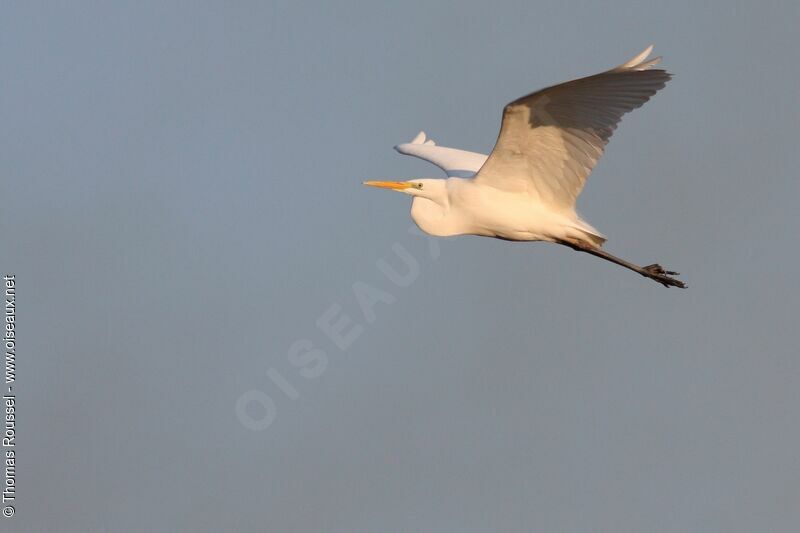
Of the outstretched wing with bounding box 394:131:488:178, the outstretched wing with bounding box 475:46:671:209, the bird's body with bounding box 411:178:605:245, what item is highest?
the outstretched wing with bounding box 394:131:488:178

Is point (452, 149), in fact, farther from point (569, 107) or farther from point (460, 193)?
point (569, 107)

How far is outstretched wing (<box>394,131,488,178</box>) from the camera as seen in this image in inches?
784

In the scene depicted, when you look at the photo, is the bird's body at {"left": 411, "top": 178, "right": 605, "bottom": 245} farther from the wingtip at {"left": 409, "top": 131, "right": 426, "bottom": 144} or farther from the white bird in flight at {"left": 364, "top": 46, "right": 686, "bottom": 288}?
the wingtip at {"left": 409, "top": 131, "right": 426, "bottom": 144}

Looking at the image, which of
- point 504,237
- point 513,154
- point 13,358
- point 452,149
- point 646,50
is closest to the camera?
point 646,50

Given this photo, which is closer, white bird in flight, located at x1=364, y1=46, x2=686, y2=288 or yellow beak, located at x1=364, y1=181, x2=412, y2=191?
white bird in flight, located at x1=364, y1=46, x2=686, y2=288

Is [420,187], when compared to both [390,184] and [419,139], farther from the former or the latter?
[419,139]

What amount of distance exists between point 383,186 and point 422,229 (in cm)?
71

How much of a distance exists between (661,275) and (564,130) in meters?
3.29

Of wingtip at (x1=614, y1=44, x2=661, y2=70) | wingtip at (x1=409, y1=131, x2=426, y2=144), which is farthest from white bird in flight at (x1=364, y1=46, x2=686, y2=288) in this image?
wingtip at (x1=409, y1=131, x2=426, y2=144)

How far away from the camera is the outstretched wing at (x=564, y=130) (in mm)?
14492

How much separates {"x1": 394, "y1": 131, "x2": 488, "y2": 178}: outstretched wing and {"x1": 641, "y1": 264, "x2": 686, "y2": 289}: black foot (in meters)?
2.79

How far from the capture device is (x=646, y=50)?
1447cm

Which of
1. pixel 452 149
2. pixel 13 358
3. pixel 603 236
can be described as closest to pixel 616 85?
pixel 603 236

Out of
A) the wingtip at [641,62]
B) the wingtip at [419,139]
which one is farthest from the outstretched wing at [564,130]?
the wingtip at [419,139]
